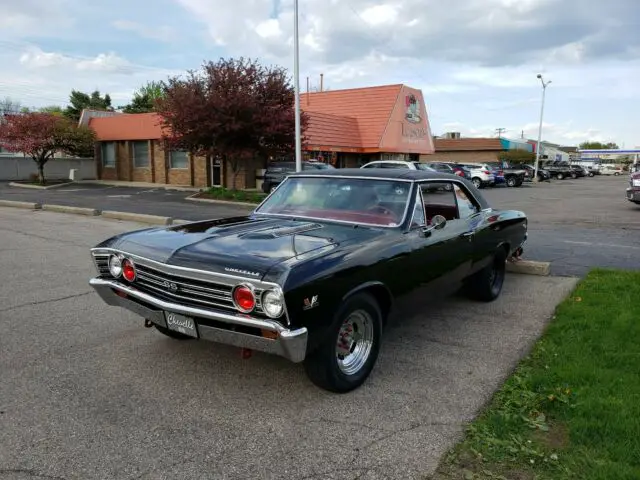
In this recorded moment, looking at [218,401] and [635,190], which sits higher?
[635,190]

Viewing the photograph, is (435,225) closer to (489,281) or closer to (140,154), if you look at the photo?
(489,281)

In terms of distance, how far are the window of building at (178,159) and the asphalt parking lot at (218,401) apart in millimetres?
23661

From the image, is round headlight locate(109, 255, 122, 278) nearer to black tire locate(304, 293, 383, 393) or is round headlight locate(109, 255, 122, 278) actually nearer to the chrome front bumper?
the chrome front bumper

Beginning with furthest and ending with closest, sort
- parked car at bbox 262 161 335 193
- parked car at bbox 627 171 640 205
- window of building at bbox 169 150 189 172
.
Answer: window of building at bbox 169 150 189 172, parked car at bbox 262 161 335 193, parked car at bbox 627 171 640 205

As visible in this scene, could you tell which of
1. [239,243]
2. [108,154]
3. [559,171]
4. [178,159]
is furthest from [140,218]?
[559,171]

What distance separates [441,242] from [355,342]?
1.42 metres

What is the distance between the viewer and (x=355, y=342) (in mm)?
3973

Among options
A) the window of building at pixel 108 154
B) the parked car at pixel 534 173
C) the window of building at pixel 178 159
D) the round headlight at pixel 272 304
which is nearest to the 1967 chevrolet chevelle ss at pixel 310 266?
the round headlight at pixel 272 304

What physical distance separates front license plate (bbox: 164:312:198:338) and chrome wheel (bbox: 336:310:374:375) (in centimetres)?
100

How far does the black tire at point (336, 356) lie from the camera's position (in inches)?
140

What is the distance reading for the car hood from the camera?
3.42 meters

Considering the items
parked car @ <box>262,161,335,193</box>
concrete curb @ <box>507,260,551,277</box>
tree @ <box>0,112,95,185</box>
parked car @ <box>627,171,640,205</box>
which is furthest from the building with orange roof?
concrete curb @ <box>507,260,551,277</box>

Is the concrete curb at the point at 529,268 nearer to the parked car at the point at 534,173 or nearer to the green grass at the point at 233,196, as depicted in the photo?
the green grass at the point at 233,196

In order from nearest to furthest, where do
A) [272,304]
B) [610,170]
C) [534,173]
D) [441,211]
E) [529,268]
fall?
[272,304], [441,211], [529,268], [534,173], [610,170]
